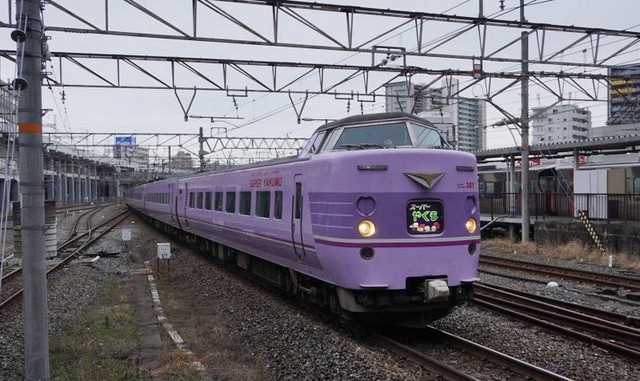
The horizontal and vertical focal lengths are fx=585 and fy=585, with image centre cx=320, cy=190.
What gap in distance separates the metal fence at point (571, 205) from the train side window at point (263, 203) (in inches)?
531

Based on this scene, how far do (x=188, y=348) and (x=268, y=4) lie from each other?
25.1 ft

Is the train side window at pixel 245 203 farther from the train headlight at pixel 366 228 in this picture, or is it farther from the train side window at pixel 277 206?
the train headlight at pixel 366 228

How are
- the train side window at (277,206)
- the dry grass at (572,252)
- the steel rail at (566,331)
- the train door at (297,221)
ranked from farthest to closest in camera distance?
1. the dry grass at (572,252)
2. the train side window at (277,206)
3. the train door at (297,221)
4. the steel rail at (566,331)

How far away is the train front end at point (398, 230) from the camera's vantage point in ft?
25.4

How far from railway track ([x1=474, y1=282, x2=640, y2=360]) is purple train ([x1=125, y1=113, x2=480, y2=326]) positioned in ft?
5.95

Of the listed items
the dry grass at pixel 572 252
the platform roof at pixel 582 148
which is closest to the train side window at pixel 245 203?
the dry grass at pixel 572 252

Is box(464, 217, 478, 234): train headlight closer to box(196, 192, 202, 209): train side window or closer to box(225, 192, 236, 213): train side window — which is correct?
box(225, 192, 236, 213): train side window

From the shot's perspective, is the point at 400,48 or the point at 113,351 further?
the point at 400,48

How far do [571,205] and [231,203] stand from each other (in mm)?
17063

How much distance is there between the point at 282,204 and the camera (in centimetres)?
1001

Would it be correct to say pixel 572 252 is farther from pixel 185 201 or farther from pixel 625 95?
pixel 185 201

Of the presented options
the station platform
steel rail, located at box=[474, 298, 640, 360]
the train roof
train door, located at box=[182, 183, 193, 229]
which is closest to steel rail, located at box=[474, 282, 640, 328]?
steel rail, located at box=[474, 298, 640, 360]

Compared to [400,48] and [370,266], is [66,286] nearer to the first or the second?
[370,266]

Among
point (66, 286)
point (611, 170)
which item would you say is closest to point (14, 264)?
point (66, 286)
